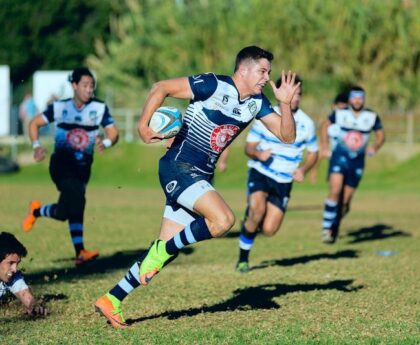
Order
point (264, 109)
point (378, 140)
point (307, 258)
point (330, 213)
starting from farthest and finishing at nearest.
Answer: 1. point (378, 140)
2. point (330, 213)
3. point (307, 258)
4. point (264, 109)

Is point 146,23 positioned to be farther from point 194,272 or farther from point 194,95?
point 194,95

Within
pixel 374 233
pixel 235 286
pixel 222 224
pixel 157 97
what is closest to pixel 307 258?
pixel 235 286

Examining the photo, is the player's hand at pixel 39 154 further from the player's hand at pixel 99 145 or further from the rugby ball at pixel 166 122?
the rugby ball at pixel 166 122

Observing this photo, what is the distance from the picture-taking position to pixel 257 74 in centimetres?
920

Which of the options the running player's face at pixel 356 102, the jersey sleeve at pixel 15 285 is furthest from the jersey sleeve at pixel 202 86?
the running player's face at pixel 356 102

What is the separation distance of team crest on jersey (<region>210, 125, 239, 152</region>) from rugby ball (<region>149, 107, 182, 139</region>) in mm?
416

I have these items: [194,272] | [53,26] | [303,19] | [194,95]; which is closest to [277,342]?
[194,95]

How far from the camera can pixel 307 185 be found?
113 feet

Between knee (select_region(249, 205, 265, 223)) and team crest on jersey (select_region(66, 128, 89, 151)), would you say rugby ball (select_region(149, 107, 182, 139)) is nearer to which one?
knee (select_region(249, 205, 265, 223))

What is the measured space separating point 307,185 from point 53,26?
24.6 meters

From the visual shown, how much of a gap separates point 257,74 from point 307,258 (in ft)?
20.2

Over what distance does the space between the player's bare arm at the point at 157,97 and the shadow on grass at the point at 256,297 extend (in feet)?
5.94

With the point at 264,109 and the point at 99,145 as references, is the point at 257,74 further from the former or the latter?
the point at 99,145

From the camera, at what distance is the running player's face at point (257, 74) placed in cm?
921
